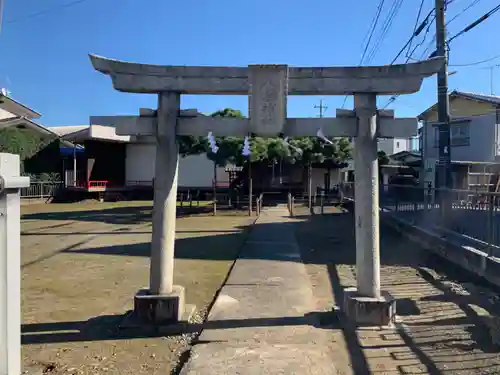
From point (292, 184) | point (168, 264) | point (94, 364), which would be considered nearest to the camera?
point (94, 364)

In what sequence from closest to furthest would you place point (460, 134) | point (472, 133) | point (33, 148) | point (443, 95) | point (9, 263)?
1. point (9, 263)
2. point (443, 95)
3. point (472, 133)
4. point (460, 134)
5. point (33, 148)

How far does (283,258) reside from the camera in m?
10.4

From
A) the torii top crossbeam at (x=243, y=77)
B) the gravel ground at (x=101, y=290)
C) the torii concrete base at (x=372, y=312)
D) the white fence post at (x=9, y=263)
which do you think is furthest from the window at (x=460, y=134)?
the white fence post at (x=9, y=263)

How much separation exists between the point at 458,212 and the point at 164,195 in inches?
239

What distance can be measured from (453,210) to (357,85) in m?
4.59

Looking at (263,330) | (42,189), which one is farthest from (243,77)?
(42,189)

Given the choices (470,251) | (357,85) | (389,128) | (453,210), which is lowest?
(470,251)

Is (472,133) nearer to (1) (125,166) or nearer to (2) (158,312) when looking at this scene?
(2) (158,312)

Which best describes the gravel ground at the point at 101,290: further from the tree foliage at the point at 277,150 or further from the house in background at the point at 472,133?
the house in background at the point at 472,133

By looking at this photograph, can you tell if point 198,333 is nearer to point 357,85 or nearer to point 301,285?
point 301,285

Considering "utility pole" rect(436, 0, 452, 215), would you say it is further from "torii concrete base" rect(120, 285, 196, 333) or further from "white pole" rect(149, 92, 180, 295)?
"torii concrete base" rect(120, 285, 196, 333)

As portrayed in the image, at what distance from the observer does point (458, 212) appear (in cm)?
895

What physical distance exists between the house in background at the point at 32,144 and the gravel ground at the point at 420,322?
27140mm

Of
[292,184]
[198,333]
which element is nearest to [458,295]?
[198,333]
